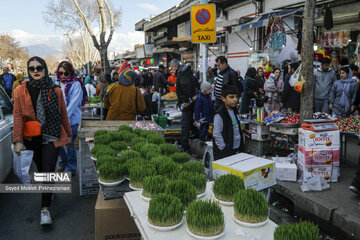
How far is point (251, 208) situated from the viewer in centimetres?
193

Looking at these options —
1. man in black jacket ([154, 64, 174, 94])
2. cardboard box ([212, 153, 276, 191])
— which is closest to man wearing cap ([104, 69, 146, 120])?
cardboard box ([212, 153, 276, 191])

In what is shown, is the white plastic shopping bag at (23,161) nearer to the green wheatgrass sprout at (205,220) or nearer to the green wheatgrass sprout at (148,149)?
the green wheatgrass sprout at (148,149)

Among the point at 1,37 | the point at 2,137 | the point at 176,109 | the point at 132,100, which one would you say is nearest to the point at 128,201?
the point at 2,137

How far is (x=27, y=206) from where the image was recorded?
15.2 feet

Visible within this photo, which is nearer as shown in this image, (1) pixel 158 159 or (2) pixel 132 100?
(1) pixel 158 159

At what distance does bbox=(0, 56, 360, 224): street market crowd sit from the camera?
3.94 meters

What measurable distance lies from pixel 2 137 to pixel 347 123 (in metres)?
5.58

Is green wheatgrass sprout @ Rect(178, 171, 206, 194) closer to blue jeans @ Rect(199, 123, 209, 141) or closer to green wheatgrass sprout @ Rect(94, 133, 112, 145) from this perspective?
green wheatgrass sprout @ Rect(94, 133, 112, 145)

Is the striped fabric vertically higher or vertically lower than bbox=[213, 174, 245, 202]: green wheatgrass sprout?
higher

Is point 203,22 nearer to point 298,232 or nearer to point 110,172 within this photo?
point 110,172

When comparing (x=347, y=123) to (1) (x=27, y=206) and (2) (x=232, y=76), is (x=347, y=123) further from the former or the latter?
(1) (x=27, y=206)

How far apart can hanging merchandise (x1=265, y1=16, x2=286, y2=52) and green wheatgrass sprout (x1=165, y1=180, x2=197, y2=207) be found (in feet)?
26.5

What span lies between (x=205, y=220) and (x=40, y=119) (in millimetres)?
2873

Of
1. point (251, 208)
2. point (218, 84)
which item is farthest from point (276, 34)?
point (251, 208)
